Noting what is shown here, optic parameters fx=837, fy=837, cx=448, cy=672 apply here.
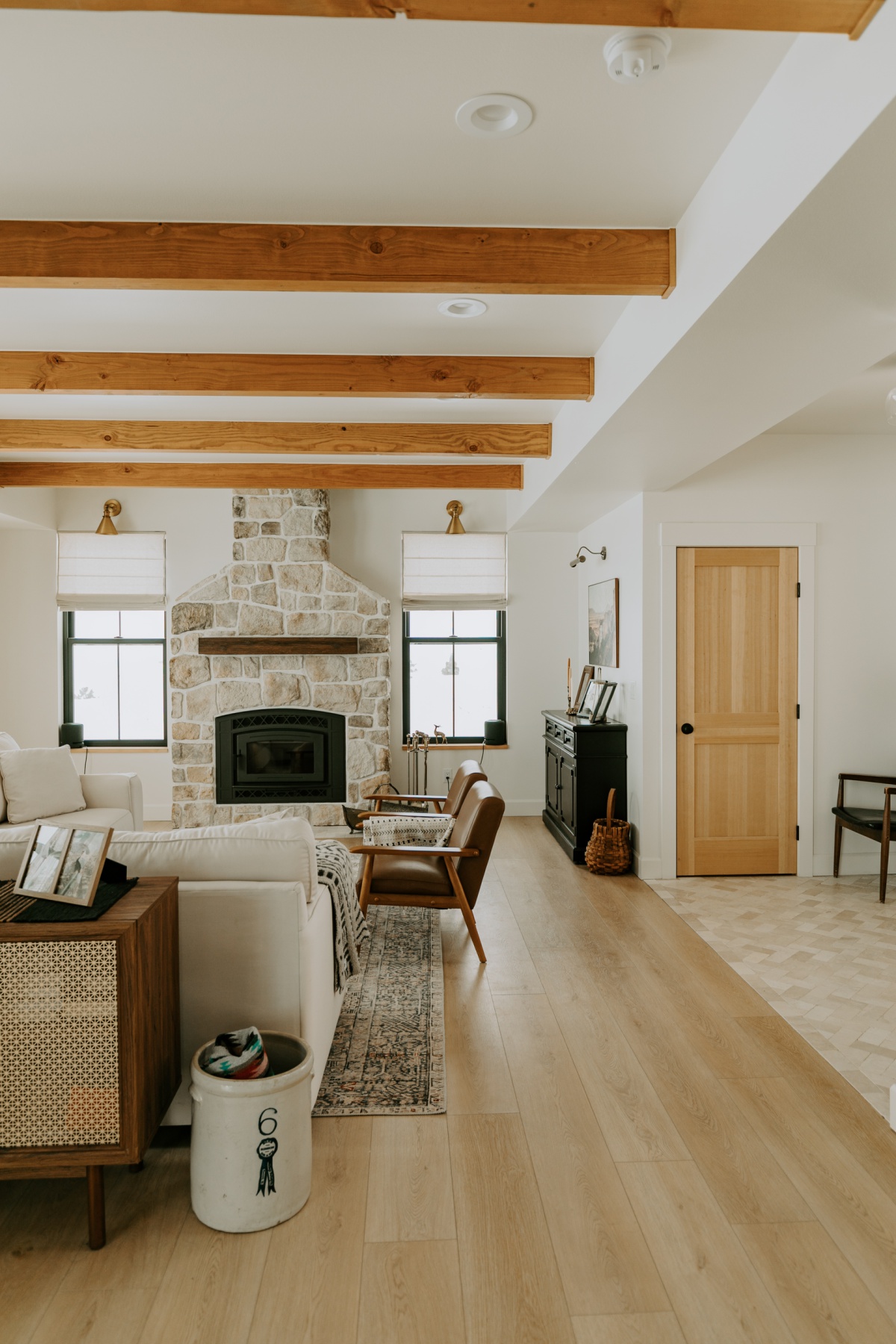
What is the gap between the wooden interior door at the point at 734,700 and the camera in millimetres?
5152

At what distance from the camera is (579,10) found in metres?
1.50

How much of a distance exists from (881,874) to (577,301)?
3.46 metres

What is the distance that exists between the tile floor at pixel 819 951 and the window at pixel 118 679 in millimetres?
4391

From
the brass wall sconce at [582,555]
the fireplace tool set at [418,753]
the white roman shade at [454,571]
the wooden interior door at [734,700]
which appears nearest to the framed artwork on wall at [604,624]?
the brass wall sconce at [582,555]

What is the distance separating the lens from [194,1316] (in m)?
1.80

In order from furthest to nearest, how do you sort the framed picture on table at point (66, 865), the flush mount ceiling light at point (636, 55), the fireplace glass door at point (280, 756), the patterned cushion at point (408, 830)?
the fireplace glass door at point (280, 756), the patterned cushion at point (408, 830), the framed picture on table at point (66, 865), the flush mount ceiling light at point (636, 55)

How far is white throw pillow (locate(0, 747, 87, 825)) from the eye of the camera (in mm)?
4773

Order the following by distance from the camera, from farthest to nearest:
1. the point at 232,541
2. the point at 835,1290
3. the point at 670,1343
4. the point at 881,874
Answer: the point at 232,541 → the point at 881,874 → the point at 835,1290 → the point at 670,1343

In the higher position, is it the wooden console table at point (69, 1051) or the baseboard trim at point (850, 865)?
the wooden console table at point (69, 1051)

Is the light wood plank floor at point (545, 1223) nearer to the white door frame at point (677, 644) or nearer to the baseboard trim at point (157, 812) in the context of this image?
the white door frame at point (677, 644)

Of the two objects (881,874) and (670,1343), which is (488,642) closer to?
(881,874)

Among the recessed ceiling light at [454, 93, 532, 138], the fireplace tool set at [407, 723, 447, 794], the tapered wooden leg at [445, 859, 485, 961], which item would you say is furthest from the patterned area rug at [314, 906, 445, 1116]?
the recessed ceiling light at [454, 93, 532, 138]

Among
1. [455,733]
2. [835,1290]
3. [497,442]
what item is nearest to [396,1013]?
[835,1290]

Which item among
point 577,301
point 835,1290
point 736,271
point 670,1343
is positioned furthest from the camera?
point 577,301
